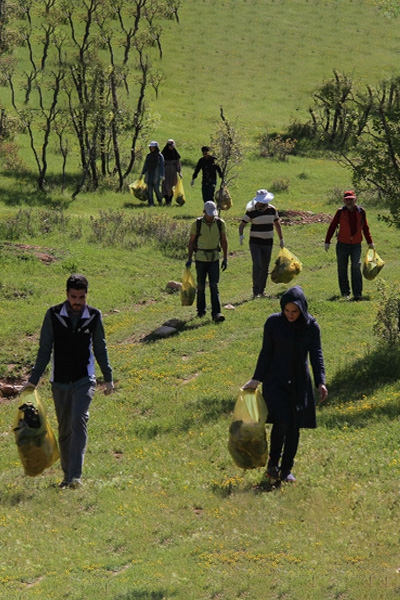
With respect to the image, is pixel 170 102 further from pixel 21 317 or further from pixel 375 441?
pixel 375 441

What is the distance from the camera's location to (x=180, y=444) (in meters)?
11.5

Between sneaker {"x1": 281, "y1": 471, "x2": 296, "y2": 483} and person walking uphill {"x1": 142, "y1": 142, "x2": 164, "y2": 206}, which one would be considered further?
person walking uphill {"x1": 142, "y1": 142, "x2": 164, "y2": 206}

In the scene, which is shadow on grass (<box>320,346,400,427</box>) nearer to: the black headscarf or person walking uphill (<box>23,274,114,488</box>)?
person walking uphill (<box>23,274,114,488</box>)

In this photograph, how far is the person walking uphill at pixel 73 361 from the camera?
9734 millimetres

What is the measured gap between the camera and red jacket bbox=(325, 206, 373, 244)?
57.9ft

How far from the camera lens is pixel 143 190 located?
99.2 feet

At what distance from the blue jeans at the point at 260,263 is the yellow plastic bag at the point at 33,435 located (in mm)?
9163

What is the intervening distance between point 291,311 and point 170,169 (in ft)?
70.5

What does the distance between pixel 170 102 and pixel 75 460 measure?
43.2 metres

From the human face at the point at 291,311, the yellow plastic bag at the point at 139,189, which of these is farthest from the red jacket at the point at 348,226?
the yellow plastic bag at the point at 139,189

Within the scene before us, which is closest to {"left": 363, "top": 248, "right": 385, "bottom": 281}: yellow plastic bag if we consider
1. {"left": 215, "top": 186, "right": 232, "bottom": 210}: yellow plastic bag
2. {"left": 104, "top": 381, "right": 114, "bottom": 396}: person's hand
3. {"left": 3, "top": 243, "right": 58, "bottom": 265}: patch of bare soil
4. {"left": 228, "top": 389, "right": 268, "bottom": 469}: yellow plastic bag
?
{"left": 3, "top": 243, "right": 58, "bottom": 265}: patch of bare soil

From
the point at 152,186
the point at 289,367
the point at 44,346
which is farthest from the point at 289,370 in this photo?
the point at 152,186

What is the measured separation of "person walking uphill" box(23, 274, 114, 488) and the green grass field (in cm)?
46

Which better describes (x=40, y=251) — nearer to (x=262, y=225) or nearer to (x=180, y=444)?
(x=262, y=225)
